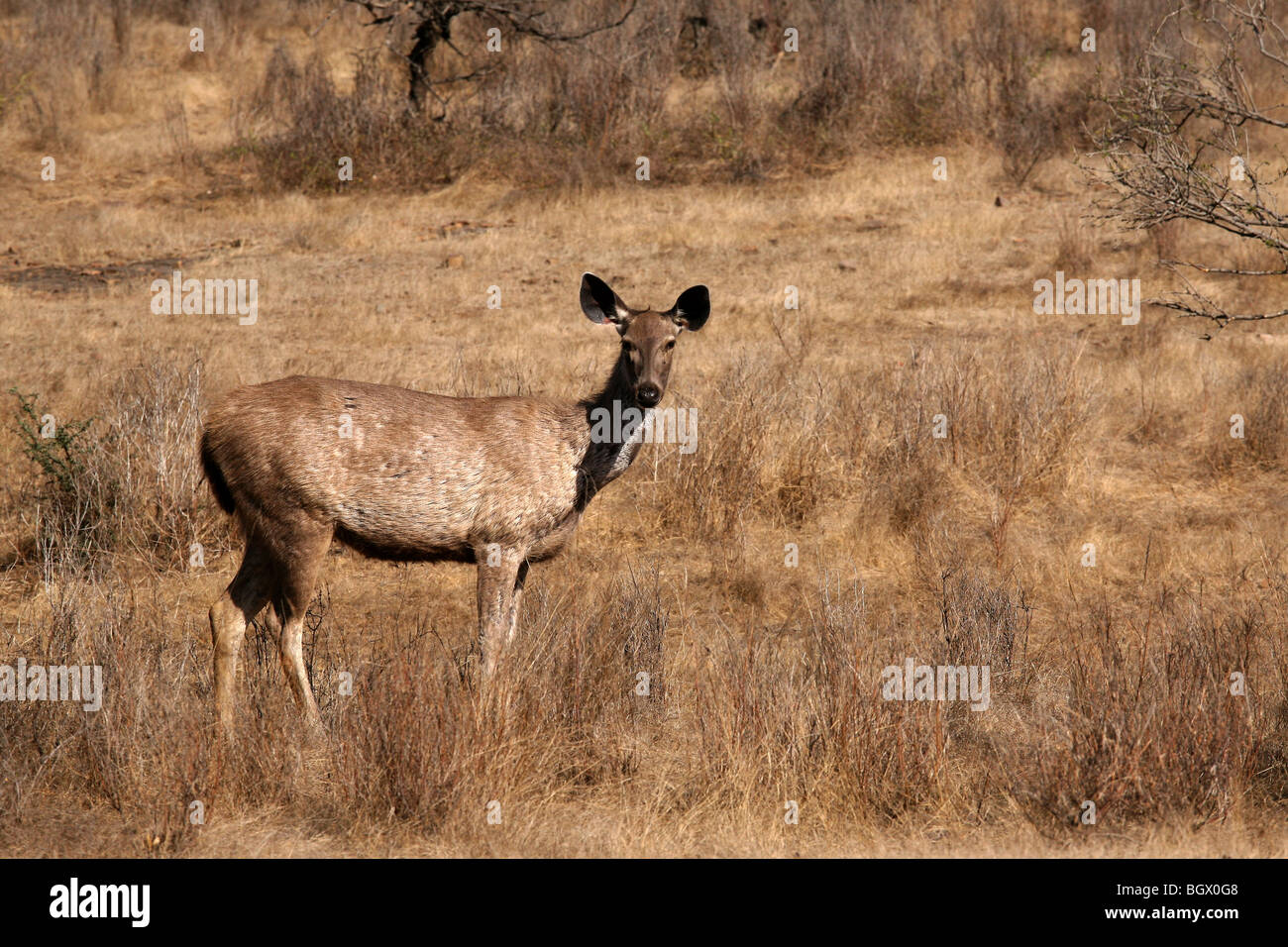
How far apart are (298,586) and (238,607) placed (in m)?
Result: 0.39

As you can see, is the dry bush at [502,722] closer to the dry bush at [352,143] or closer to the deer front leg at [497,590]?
the deer front leg at [497,590]

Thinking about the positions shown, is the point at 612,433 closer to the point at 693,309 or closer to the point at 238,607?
the point at 693,309

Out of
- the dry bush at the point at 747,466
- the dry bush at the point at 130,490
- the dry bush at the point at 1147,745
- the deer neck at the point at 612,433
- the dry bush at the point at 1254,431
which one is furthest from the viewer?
the dry bush at the point at 1254,431

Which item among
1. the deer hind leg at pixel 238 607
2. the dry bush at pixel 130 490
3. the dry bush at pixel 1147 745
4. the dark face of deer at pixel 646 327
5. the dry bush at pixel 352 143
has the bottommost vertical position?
the dry bush at pixel 1147 745

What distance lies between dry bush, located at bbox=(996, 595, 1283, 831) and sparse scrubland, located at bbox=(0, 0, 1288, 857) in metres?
0.02

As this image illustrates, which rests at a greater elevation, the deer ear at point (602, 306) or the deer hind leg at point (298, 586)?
the deer ear at point (602, 306)

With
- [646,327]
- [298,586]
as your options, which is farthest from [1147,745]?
[298,586]

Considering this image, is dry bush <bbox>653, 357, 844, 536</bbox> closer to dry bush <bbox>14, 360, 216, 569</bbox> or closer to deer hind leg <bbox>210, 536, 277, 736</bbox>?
dry bush <bbox>14, 360, 216, 569</bbox>

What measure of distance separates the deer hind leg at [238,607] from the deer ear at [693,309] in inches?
103

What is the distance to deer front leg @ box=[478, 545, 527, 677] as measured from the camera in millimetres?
6973

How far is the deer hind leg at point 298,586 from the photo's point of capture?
6.91 meters

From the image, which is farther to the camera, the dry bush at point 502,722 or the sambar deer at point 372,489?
the sambar deer at point 372,489

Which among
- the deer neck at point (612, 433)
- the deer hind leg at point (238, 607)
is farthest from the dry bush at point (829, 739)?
the deer hind leg at point (238, 607)

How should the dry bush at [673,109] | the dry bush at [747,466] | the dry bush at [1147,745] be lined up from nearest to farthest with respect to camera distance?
the dry bush at [1147,745] < the dry bush at [747,466] < the dry bush at [673,109]
